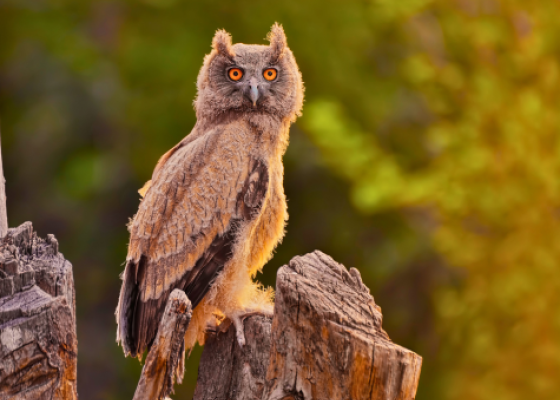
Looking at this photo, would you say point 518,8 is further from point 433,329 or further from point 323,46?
point 433,329

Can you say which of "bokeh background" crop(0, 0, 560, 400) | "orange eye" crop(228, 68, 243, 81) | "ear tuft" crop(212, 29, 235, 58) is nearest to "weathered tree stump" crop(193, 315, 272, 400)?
"orange eye" crop(228, 68, 243, 81)

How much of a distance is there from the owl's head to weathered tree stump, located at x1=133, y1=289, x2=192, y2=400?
152 centimetres

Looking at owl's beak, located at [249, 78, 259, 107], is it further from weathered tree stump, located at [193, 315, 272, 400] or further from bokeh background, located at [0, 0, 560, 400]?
bokeh background, located at [0, 0, 560, 400]

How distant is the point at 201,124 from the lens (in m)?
3.50

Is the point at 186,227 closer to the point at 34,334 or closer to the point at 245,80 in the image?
the point at 245,80

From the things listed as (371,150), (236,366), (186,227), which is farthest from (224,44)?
(371,150)

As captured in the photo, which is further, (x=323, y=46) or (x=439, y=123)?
(x=323, y=46)

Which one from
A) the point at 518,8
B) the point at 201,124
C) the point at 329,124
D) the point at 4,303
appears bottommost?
the point at 4,303

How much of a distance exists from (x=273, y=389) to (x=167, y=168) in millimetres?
1455

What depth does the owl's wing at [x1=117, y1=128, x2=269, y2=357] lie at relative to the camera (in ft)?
10.1

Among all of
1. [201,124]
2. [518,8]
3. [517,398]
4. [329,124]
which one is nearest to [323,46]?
[329,124]

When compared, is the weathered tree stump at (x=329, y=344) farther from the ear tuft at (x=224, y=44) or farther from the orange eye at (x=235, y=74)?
the ear tuft at (x=224, y=44)

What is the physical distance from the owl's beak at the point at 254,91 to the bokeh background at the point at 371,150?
224 cm

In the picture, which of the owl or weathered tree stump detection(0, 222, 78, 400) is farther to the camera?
the owl
